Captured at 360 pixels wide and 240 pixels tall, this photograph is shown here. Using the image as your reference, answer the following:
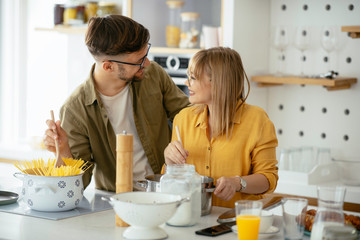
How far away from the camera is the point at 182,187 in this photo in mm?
1729

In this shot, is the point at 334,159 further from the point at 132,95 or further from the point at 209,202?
the point at 209,202

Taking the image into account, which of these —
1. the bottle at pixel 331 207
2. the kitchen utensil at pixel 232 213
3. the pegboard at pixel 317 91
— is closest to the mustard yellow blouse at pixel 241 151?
the kitchen utensil at pixel 232 213

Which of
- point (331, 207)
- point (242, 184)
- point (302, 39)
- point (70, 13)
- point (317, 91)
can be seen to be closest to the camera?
point (331, 207)

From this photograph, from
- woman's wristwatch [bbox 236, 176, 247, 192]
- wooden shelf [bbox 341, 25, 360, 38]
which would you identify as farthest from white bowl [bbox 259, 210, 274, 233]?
wooden shelf [bbox 341, 25, 360, 38]

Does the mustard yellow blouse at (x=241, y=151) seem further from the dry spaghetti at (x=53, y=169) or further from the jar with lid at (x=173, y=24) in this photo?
the jar with lid at (x=173, y=24)

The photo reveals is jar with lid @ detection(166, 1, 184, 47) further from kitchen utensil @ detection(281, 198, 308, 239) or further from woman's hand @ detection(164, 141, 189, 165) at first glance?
kitchen utensil @ detection(281, 198, 308, 239)

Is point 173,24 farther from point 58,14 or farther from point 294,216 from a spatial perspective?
point 294,216

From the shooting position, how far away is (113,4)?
13.0 ft

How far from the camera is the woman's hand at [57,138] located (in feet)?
7.04

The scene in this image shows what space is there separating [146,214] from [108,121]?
3.24 ft

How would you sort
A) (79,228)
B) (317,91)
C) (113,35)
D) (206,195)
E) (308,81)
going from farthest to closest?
(317,91) → (308,81) → (113,35) → (206,195) → (79,228)

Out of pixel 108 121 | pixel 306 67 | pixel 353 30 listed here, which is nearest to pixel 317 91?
pixel 306 67

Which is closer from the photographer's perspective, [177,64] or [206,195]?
[206,195]

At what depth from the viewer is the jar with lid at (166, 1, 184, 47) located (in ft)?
11.6
